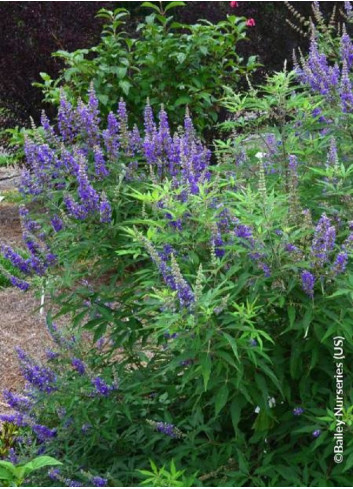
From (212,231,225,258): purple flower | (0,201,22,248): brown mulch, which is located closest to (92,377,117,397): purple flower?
(212,231,225,258): purple flower

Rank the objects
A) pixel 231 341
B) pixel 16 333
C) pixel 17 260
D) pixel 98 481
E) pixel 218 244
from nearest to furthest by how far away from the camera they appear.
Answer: pixel 231 341, pixel 218 244, pixel 98 481, pixel 17 260, pixel 16 333

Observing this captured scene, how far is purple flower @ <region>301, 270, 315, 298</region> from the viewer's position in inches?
117

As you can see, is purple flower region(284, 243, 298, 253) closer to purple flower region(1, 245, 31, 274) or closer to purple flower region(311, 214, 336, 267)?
purple flower region(311, 214, 336, 267)

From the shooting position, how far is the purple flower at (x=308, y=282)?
297cm

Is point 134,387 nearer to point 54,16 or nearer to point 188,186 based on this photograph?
point 188,186

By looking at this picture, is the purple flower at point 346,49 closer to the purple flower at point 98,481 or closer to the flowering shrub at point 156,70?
the purple flower at point 98,481

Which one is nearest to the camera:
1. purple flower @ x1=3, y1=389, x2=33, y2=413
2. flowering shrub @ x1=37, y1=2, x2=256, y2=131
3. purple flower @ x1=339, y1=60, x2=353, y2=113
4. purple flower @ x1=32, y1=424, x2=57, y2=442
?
purple flower @ x1=339, y1=60, x2=353, y2=113

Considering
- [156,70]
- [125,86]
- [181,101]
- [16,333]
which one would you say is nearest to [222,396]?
[16,333]

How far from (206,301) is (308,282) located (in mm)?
394

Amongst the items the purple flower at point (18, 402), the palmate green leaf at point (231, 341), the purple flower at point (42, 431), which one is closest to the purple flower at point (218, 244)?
the palmate green leaf at point (231, 341)

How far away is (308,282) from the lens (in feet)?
9.81

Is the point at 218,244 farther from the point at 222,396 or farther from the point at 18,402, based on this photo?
the point at 18,402

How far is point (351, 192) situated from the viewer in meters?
3.24

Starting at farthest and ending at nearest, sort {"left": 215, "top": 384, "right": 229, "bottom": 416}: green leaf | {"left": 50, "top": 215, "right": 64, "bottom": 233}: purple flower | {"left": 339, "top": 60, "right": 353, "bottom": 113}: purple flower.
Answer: {"left": 339, "top": 60, "right": 353, "bottom": 113}: purple flower
{"left": 50, "top": 215, "right": 64, "bottom": 233}: purple flower
{"left": 215, "top": 384, "right": 229, "bottom": 416}: green leaf
